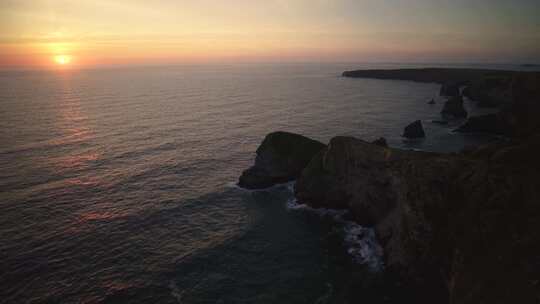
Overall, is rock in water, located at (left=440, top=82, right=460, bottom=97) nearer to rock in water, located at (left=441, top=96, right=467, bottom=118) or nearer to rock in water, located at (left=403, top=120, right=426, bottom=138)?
rock in water, located at (left=441, top=96, right=467, bottom=118)

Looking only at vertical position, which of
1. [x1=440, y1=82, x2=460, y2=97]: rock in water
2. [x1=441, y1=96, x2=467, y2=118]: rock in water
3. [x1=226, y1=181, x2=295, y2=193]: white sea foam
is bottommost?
[x1=226, y1=181, x2=295, y2=193]: white sea foam

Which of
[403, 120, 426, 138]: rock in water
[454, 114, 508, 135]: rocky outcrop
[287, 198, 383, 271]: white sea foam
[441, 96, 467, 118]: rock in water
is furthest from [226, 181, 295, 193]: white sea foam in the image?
[441, 96, 467, 118]: rock in water

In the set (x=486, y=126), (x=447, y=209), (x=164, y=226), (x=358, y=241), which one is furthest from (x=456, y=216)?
(x=486, y=126)

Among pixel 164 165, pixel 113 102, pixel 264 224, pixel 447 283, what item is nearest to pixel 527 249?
pixel 447 283

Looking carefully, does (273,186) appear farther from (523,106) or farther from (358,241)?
(523,106)

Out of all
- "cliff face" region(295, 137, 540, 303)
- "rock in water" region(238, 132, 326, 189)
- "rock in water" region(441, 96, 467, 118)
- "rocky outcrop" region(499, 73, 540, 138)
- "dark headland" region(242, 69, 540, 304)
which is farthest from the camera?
"rock in water" region(441, 96, 467, 118)

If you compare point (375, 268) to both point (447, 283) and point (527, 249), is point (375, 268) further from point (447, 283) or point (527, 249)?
point (527, 249)

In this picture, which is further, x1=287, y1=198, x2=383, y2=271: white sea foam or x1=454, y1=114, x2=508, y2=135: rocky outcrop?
x1=454, y1=114, x2=508, y2=135: rocky outcrop
